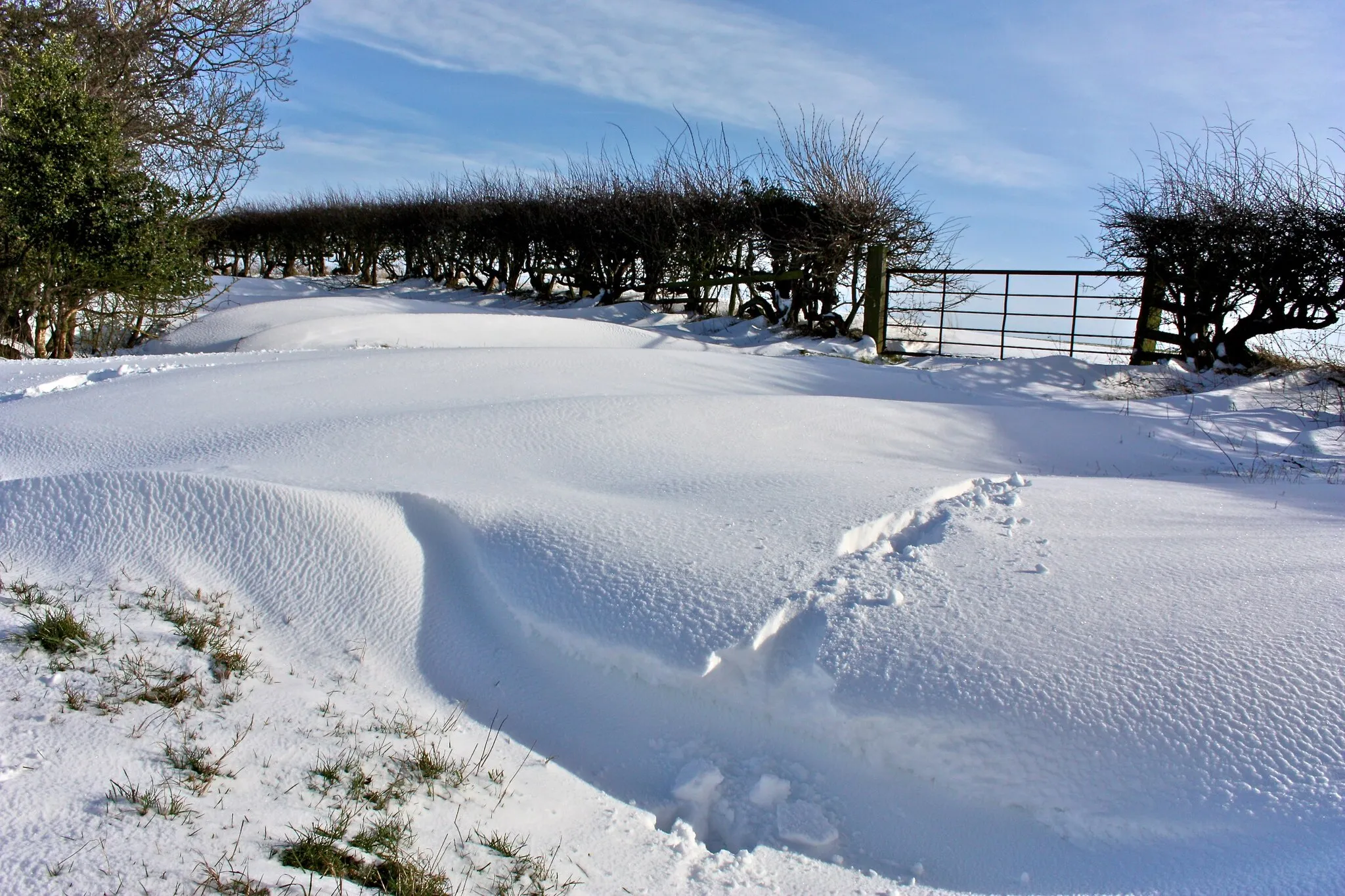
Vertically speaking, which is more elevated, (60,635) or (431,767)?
(60,635)

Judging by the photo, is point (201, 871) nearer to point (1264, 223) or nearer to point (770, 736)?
point (770, 736)

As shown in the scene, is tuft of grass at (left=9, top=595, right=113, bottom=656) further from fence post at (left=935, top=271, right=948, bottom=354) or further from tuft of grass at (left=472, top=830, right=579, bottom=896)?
fence post at (left=935, top=271, right=948, bottom=354)

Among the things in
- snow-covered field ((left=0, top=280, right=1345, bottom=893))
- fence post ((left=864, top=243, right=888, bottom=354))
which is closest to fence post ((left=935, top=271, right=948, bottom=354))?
fence post ((left=864, top=243, right=888, bottom=354))

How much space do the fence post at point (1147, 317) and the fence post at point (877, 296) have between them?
10.8 feet

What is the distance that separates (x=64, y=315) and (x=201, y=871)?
9576mm

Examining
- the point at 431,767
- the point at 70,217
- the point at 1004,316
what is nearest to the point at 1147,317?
the point at 1004,316

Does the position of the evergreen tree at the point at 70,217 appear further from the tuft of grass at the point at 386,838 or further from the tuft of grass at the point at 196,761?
the tuft of grass at the point at 386,838

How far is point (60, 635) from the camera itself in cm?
252

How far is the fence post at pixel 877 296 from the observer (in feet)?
40.8

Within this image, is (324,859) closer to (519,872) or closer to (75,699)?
(519,872)

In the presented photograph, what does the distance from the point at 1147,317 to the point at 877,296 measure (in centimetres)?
359

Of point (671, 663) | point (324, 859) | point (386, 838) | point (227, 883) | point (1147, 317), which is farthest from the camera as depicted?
point (1147, 317)

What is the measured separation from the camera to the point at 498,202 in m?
19.9

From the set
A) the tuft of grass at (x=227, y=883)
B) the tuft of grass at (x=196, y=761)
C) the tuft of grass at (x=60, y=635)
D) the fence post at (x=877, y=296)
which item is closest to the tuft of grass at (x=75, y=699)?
the tuft of grass at (x=60, y=635)
